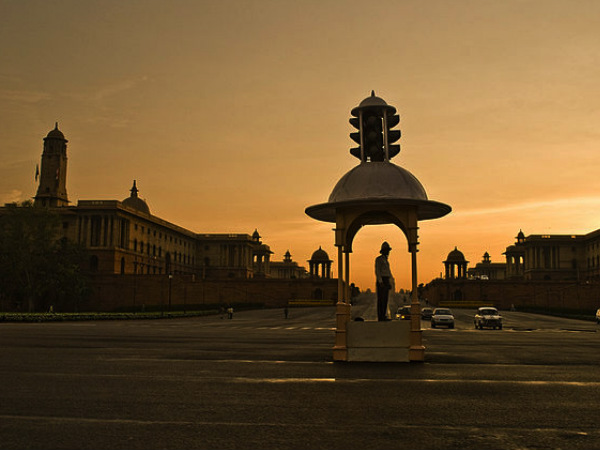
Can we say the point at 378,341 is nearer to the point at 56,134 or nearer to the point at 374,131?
the point at 374,131

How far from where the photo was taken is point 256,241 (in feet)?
480

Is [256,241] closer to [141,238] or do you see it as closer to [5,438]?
[141,238]

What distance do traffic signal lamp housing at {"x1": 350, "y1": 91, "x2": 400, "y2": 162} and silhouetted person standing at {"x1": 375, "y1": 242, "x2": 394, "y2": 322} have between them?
9.67 ft

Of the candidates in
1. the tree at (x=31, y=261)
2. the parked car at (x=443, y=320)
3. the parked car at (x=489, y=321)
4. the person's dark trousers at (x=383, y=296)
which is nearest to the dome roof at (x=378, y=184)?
the person's dark trousers at (x=383, y=296)

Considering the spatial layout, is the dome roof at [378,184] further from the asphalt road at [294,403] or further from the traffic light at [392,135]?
the asphalt road at [294,403]

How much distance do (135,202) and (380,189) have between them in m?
109

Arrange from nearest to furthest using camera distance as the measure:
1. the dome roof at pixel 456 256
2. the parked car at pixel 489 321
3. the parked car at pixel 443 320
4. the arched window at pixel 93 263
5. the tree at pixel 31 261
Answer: the parked car at pixel 489 321 < the parked car at pixel 443 320 < the tree at pixel 31 261 < the arched window at pixel 93 263 < the dome roof at pixel 456 256

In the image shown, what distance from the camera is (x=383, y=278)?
693 inches

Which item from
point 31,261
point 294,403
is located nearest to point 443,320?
point 294,403

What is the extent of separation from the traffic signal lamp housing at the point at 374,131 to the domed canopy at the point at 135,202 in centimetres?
10556

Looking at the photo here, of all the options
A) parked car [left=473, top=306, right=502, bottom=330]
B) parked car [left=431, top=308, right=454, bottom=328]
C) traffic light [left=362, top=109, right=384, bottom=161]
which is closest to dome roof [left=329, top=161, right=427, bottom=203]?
traffic light [left=362, top=109, right=384, bottom=161]

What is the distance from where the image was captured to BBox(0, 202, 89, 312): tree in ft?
220

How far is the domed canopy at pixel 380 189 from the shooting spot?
17188mm

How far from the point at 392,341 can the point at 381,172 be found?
198 inches
